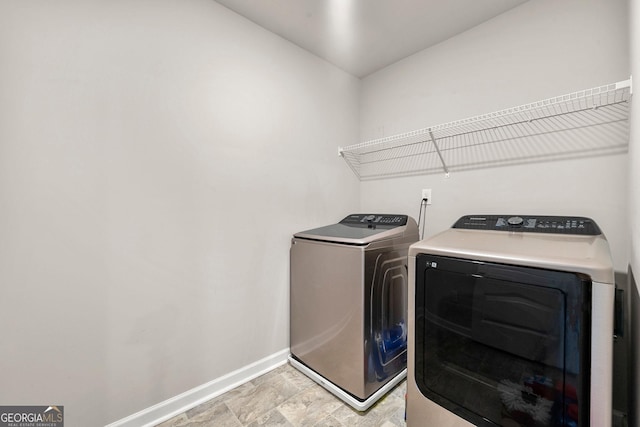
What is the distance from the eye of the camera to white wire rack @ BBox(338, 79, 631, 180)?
1309mm

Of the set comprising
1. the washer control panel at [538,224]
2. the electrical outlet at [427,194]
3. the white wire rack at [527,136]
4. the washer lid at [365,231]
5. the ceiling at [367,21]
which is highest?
the ceiling at [367,21]

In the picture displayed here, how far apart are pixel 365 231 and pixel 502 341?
3.08 ft

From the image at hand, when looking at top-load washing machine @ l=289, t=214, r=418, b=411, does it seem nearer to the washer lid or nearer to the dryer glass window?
the washer lid

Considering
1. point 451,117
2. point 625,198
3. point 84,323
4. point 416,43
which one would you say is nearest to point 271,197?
point 84,323

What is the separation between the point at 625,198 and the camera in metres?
1.28

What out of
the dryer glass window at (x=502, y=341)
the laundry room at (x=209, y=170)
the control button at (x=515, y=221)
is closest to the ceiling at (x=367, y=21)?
the laundry room at (x=209, y=170)

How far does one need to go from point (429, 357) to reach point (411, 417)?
0.30m

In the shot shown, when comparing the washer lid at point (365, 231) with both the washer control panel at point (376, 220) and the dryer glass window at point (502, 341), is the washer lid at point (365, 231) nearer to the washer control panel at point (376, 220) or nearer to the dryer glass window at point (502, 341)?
the washer control panel at point (376, 220)

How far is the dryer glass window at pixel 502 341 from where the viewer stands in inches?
31.4

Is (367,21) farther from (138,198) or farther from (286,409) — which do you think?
(286,409)

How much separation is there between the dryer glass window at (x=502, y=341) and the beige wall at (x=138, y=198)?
1111 mm

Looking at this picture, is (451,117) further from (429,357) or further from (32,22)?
(32,22)

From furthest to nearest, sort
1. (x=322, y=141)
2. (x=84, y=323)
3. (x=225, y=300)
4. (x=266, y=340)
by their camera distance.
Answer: (x=322, y=141) < (x=266, y=340) < (x=225, y=300) < (x=84, y=323)

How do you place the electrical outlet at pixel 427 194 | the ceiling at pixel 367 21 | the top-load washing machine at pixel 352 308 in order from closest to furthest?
the top-load washing machine at pixel 352 308, the ceiling at pixel 367 21, the electrical outlet at pixel 427 194
